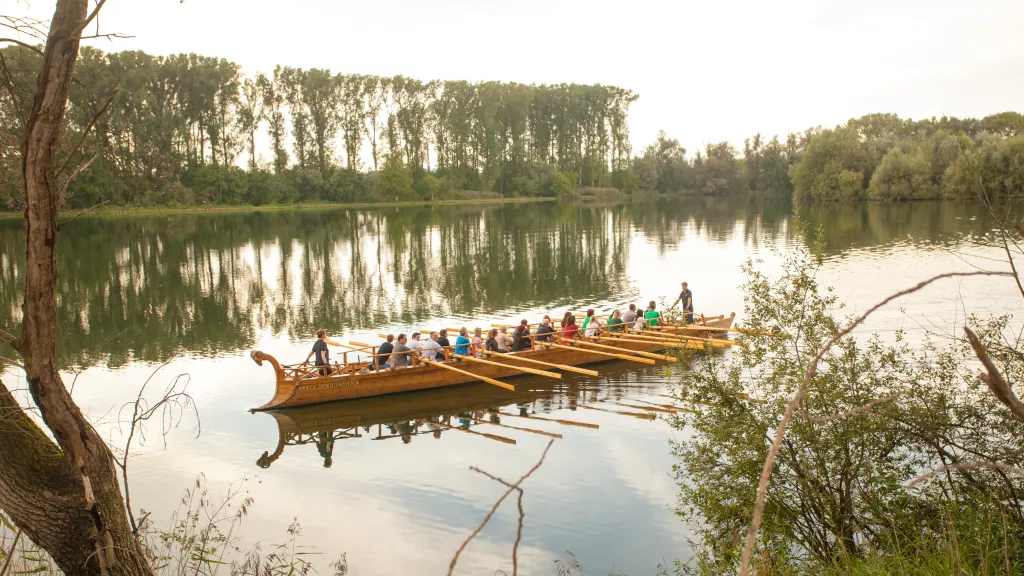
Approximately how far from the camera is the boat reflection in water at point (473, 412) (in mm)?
13305

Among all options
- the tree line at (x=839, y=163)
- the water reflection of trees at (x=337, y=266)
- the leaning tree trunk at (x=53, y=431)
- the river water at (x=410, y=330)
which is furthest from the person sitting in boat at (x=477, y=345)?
the tree line at (x=839, y=163)

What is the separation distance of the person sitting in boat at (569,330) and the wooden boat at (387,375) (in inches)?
22.1

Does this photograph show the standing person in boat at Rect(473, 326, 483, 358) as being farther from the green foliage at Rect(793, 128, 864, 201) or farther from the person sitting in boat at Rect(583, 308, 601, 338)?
the green foliage at Rect(793, 128, 864, 201)

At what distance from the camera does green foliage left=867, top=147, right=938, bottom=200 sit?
61.7 meters

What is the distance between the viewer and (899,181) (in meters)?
63.4

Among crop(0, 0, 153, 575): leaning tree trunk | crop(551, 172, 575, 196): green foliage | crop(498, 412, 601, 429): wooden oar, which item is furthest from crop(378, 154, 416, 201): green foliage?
crop(0, 0, 153, 575): leaning tree trunk

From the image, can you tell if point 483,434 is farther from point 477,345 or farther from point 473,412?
point 477,345

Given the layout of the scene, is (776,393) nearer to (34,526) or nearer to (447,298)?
(34,526)

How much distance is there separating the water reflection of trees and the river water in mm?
178

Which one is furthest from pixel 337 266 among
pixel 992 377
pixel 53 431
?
pixel 992 377

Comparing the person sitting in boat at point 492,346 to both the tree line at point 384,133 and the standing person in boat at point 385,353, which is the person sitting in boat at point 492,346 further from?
the tree line at point 384,133

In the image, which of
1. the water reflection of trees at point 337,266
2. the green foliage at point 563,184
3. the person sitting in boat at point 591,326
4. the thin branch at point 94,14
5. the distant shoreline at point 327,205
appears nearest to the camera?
the thin branch at point 94,14

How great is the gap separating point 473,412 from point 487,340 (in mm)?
2660

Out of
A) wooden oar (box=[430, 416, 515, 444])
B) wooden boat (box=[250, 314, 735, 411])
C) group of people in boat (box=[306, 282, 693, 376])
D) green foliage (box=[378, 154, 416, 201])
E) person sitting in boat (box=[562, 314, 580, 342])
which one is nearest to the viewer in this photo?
wooden oar (box=[430, 416, 515, 444])
